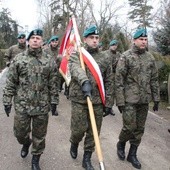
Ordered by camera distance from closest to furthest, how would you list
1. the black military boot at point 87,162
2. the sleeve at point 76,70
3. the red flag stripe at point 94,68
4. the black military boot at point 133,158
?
the sleeve at point 76,70
the red flag stripe at point 94,68
the black military boot at point 87,162
the black military boot at point 133,158

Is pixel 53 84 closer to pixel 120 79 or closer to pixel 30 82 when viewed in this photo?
pixel 30 82

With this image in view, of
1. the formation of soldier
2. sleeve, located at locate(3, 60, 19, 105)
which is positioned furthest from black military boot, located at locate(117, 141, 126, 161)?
sleeve, located at locate(3, 60, 19, 105)

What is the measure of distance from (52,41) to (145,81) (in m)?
5.54

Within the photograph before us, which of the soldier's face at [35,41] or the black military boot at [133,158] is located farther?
the black military boot at [133,158]

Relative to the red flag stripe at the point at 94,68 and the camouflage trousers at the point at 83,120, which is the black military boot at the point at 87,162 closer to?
the camouflage trousers at the point at 83,120

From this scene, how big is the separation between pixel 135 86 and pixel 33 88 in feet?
5.33

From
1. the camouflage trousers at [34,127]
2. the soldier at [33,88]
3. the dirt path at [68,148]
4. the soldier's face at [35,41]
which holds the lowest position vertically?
the dirt path at [68,148]

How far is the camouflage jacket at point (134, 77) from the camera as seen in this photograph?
5379 millimetres

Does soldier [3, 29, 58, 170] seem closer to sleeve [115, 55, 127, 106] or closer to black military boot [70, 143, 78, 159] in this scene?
black military boot [70, 143, 78, 159]

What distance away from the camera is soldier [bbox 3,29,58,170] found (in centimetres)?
480

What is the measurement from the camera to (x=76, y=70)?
4.83 metres

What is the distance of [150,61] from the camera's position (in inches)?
216

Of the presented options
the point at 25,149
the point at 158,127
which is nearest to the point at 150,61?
the point at 25,149

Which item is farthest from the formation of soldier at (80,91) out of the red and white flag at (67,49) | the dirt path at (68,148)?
the red and white flag at (67,49)
